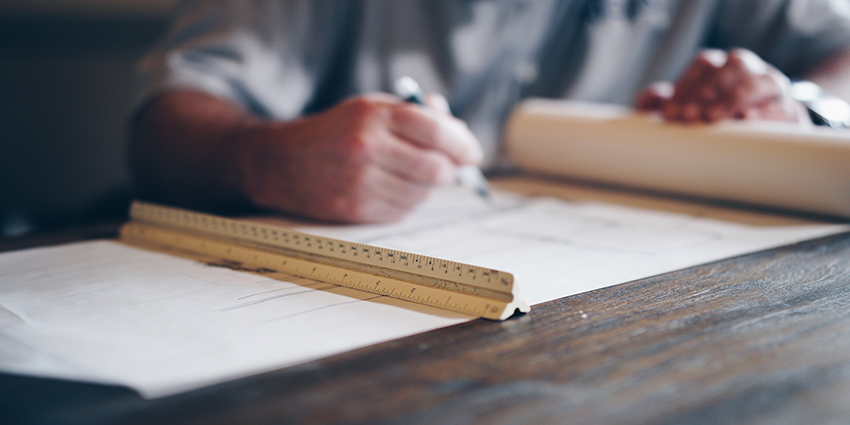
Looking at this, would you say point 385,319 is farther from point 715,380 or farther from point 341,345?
point 715,380

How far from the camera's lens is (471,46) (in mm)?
1458

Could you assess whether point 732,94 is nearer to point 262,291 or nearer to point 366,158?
point 366,158

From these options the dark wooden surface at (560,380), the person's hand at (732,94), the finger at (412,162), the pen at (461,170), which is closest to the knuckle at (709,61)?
the person's hand at (732,94)

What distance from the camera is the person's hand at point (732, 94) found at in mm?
1057

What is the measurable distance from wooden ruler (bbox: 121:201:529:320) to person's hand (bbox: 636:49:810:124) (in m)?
0.71

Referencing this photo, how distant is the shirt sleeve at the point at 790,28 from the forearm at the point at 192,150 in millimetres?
1319

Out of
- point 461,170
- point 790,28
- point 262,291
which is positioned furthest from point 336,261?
point 790,28

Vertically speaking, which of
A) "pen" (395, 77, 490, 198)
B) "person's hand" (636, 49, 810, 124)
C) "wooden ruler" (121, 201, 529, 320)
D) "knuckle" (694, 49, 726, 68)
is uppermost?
"knuckle" (694, 49, 726, 68)

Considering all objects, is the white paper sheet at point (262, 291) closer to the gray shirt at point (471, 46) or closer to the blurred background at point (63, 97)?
the gray shirt at point (471, 46)

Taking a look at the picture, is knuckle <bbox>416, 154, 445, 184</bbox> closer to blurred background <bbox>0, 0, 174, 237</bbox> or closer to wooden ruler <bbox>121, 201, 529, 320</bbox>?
wooden ruler <bbox>121, 201, 529, 320</bbox>

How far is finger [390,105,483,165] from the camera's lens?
808 mm

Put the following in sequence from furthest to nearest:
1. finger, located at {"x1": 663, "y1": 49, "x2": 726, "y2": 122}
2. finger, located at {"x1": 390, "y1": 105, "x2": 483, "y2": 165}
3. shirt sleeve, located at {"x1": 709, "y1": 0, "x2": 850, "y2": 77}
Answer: shirt sleeve, located at {"x1": 709, "y1": 0, "x2": 850, "y2": 77} < finger, located at {"x1": 663, "y1": 49, "x2": 726, "y2": 122} < finger, located at {"x1": 390, "y1": 105, "x2": 483, "y2": 165}

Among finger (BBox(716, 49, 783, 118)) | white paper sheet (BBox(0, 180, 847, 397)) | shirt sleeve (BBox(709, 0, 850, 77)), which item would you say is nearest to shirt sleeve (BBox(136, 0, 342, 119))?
white paper sheet (BBox(0, 180, 847, 397))

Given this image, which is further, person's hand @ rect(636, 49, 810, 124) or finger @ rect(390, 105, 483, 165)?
person's hand @ rect(636, 49, 810, 124)
